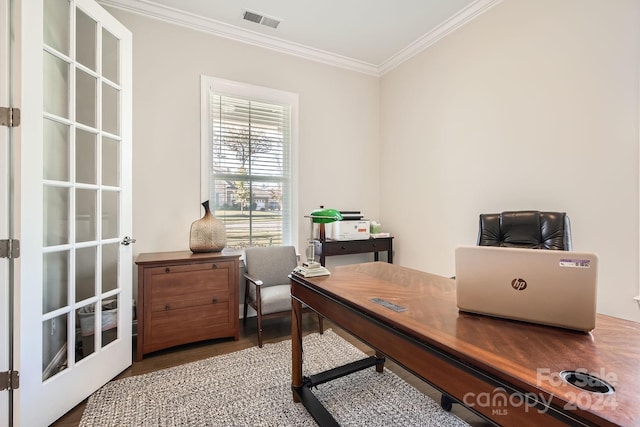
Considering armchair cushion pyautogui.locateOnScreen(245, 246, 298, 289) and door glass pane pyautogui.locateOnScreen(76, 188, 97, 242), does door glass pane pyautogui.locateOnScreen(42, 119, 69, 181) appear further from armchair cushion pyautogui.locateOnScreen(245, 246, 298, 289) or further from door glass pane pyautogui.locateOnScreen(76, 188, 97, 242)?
armchair cushion pyautogui.locateOnScreen(245, 246, 298, 289)

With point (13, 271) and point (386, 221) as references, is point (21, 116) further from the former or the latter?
point (386, 221)

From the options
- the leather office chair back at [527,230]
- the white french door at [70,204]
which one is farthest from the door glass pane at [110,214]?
the leather office chair back at [527,230]

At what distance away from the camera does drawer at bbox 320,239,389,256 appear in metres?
3.53

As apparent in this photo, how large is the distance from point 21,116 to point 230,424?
2015mm

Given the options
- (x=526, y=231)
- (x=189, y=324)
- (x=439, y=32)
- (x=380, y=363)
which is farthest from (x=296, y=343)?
(x=439, y=32)

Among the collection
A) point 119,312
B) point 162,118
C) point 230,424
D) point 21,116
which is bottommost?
point 230,424

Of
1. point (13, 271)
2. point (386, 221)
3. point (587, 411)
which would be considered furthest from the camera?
point (386, 221)

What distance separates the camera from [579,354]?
862 millimetres

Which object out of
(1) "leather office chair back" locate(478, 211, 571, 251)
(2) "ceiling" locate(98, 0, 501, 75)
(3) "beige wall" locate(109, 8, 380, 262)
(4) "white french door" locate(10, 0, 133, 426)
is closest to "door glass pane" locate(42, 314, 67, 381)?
(4) "white french door" locate(10, 0, 133, 426)

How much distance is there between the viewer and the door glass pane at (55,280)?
181 cm

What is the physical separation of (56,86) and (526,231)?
3169 millimetres

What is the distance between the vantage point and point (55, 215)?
1.90 metres

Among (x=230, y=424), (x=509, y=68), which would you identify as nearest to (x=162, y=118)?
(x=230, y=424)

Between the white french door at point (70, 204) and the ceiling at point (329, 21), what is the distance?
873 millimetres
